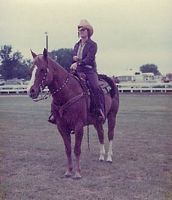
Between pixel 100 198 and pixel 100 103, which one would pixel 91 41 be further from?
pixel 100 198

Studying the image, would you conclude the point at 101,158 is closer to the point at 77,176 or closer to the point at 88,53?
the point at 77,176

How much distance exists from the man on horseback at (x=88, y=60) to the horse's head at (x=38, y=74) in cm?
75

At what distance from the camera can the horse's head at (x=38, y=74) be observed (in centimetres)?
542

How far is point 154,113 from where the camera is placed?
15.9 m

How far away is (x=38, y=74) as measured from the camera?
5461 mm

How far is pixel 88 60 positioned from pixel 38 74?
3.45 feet

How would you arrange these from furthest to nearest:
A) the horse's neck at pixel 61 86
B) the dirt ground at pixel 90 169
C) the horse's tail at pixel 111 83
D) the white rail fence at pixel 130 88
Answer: the white rail fence at pixel 130 88, the horse's tail at pixel 111 83, the horse's neck at pixel 61 86, the dirt ground at pixel 90 169

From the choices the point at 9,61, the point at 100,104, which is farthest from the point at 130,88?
the point at 100,104

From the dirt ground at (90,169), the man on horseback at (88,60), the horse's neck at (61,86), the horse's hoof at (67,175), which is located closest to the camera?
the dirt ground at (90,169)

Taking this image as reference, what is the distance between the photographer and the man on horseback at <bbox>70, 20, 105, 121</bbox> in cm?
615

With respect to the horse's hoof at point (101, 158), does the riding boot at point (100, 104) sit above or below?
above

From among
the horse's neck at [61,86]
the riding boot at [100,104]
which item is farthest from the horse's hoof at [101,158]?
the horse's neck at [61,86]

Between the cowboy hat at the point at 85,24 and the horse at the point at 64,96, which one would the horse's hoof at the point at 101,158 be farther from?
the cowboy hat at the point at 85,24

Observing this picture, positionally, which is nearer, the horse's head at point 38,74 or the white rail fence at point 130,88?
the horse's head at point 38,74
